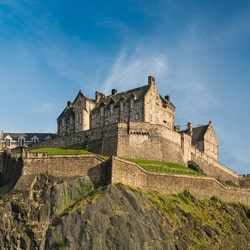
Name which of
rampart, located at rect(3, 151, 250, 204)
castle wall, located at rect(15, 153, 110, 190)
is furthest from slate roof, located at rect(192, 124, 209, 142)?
castle wall, located at rect(15, 153, 110, 190)

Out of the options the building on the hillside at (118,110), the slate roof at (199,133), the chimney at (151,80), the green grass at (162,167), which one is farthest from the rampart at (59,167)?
the slate roof at (199,133)

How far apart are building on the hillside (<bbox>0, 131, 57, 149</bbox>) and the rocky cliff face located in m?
31.3

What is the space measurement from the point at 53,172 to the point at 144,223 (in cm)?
1189

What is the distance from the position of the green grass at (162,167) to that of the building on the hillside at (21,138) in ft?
83.6

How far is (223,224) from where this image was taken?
6544 cm

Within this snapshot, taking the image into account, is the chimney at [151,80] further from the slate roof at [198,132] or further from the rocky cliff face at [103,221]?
the rocky cliff face at [103,221]

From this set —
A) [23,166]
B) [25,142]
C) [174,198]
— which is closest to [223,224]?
[174,198]

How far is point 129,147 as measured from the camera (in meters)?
74.9

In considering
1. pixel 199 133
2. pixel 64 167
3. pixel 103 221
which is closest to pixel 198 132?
pixel 199 133

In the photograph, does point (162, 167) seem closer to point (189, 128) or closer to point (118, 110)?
point (118, 110)

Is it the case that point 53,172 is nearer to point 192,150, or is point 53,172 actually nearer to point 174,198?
point 174,198

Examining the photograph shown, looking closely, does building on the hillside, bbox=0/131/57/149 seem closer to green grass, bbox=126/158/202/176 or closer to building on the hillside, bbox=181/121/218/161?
building on the hillside, bbox=181/121/218/161

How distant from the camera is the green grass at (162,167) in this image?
68438 mm

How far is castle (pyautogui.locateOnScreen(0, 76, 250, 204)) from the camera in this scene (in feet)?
209
